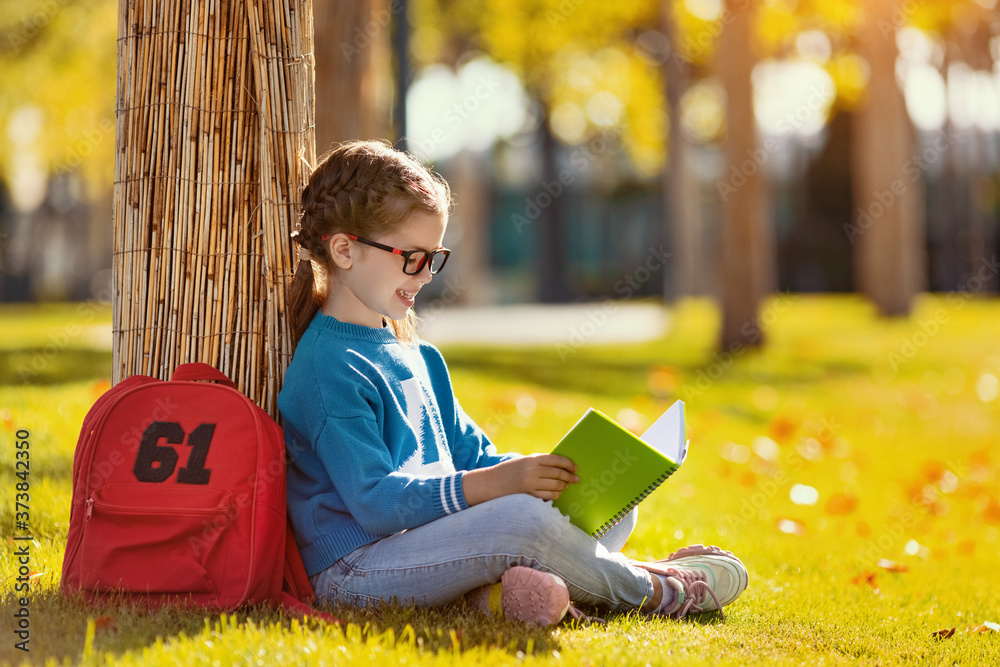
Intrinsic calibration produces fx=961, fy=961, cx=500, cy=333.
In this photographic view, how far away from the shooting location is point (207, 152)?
107 inches

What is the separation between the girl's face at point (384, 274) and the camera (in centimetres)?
251

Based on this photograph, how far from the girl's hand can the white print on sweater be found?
18 centimetres

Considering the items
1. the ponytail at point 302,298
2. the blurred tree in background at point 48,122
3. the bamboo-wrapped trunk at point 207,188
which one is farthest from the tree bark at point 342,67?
the blurred tree in background at point 48,122

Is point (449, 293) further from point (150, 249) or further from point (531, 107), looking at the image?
point (150, 249)

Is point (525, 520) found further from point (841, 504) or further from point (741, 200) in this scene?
point (741, 200)

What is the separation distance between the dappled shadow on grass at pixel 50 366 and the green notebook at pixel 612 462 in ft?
14.2

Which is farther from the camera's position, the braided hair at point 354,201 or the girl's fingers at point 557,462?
the braided hair at point 354,201

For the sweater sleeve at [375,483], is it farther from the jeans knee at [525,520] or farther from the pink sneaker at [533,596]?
the pink sneaker at [533,596]

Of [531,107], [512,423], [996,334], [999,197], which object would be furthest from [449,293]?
[999,197]

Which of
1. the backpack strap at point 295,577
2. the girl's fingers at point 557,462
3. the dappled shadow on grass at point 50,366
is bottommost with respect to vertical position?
the dappled shadow on grass at point 50,366

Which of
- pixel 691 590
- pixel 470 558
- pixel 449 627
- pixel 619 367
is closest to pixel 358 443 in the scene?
pixel 470 558

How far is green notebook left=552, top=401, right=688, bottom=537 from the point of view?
7.30 feet

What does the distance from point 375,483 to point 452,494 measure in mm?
198

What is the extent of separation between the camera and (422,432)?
2.60 meters
